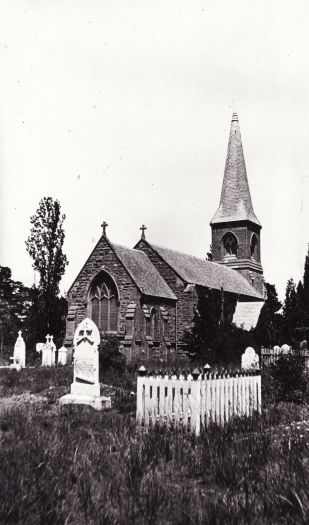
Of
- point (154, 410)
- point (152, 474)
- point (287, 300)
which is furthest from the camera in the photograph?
point (287, 300)

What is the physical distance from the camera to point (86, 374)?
13.3 metres

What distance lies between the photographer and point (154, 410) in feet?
33.4

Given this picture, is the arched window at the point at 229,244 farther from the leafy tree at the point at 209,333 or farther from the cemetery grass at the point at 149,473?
the cemetery grass at the point at 149,473

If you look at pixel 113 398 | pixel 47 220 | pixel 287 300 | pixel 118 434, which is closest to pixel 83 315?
pixel 47 220

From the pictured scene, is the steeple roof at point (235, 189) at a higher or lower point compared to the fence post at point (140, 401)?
higher

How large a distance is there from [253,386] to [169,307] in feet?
79.6

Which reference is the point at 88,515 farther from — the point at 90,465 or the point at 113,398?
the point at 113,398

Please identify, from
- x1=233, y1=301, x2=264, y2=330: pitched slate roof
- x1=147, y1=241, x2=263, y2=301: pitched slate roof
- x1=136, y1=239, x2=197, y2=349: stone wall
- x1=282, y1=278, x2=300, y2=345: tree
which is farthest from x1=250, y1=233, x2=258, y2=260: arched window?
x1=282, y1=278, x2=300, y2=345: tree

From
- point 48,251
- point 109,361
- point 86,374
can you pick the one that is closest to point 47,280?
point 48,251

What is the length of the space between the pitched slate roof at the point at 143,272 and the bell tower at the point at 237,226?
1468 centimetres

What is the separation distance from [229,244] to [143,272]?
18159 mm

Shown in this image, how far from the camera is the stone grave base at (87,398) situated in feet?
40.4

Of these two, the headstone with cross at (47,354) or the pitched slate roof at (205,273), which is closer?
the headstone with cross at (47,354)

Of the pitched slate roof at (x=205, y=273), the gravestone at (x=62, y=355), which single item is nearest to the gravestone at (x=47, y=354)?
the gravestone at (x=62, y=355)
